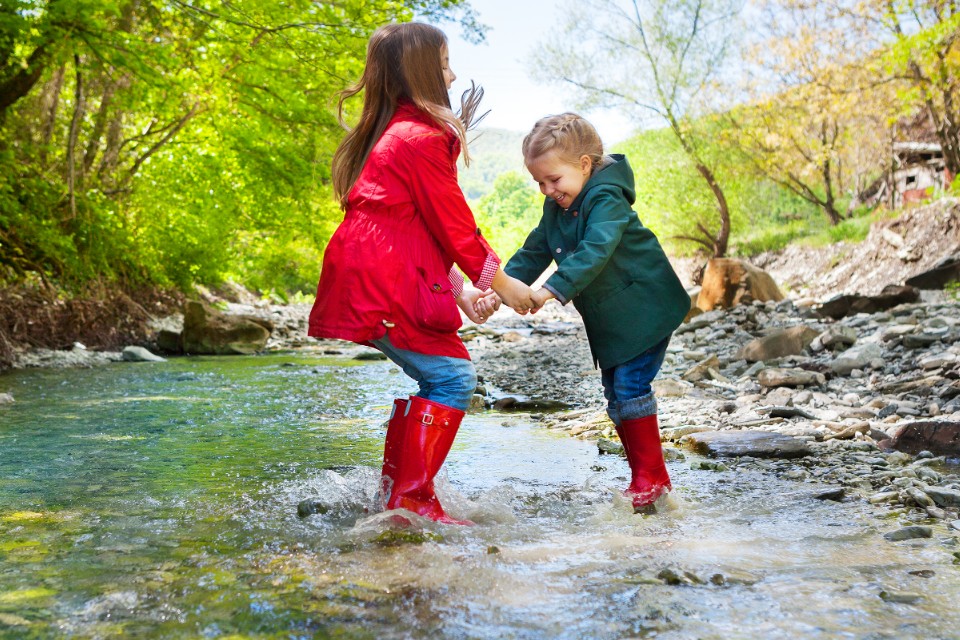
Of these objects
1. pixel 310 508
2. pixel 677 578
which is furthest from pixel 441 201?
pixel 677 578

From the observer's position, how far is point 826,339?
25.7ft

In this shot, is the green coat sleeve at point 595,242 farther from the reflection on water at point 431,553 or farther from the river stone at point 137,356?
the river stone at point 137,356

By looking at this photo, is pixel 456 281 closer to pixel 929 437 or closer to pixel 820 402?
pixel 929 437

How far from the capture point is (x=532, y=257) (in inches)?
144

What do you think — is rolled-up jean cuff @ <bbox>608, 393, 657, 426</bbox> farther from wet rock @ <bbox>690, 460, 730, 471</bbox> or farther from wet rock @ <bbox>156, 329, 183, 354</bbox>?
wet rock @ <bbox>156, 329, 183, 354</bbox>

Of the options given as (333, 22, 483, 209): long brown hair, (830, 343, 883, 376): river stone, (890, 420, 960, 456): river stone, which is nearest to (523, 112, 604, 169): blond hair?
(333, 22, 483, 209): long brown hair

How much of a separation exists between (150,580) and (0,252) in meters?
8.79

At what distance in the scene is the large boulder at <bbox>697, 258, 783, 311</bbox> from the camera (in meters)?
14.6

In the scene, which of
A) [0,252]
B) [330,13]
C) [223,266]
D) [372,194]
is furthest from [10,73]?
[372,194]

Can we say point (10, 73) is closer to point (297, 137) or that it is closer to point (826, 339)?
point (297, 137)

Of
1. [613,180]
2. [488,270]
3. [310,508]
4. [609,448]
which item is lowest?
[609,448]

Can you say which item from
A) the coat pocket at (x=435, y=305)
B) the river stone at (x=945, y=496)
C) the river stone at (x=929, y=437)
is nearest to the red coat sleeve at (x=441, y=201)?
the coat pocket at (x=435, y=305)

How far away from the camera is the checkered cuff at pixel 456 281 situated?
3.16 metres

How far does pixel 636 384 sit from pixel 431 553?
119 cm
